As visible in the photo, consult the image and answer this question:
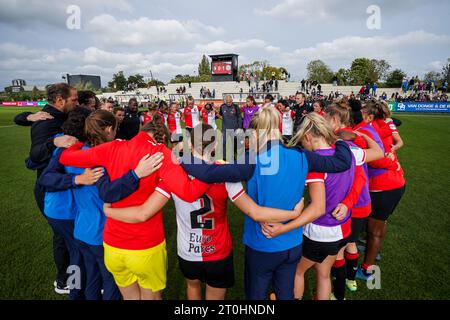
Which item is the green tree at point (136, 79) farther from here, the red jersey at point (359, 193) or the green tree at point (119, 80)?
the red jersey at point (359, 193)

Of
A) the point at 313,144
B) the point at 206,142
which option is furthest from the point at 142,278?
the point at 313,144

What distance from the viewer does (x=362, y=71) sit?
206ft

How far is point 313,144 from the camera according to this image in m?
2.22

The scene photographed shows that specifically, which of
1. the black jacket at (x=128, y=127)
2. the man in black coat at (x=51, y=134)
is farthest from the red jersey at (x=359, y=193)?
the black jacket at (x=128, y=127)

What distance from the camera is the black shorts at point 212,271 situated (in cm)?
203

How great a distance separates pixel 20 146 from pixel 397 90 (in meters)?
44.1

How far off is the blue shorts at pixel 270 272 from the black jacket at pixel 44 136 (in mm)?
2309

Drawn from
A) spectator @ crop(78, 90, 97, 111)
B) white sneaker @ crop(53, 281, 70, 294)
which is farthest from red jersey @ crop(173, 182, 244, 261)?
spectator @ crop(78, 90, 97, 111)

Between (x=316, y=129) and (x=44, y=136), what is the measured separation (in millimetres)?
2882

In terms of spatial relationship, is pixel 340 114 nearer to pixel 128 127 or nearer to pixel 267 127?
pixel 267 127

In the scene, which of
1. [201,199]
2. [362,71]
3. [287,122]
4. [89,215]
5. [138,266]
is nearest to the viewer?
[201,199]

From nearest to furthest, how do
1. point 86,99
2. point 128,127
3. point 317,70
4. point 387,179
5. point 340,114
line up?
point 340,114, point 387,179, point 86,99, point 128,127, point 317,70

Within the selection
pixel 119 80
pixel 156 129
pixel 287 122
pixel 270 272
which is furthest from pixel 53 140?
pixel 119 80
